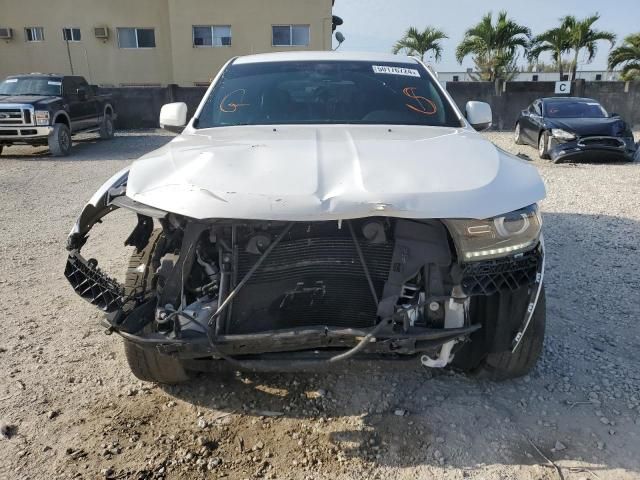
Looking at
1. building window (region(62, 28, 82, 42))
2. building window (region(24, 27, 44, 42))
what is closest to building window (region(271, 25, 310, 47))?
building window (region(62, 28, 82, 42))

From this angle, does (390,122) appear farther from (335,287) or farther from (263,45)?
(263,45)

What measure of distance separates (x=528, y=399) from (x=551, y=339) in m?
0.76

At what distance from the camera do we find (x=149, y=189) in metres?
2.44

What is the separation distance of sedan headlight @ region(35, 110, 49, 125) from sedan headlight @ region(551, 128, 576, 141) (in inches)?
429

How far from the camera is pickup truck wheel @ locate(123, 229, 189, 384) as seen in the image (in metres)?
2.73

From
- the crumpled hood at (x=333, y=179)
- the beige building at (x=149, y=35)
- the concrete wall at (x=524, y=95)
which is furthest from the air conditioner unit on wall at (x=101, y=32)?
the crumpled hood at (x=333, y=179)

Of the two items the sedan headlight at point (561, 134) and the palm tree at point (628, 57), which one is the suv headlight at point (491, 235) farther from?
the palm tree at point (628, 57)

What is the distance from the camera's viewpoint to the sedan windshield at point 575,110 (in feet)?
39.2

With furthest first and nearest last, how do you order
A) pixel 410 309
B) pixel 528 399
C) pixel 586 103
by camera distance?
pixel 586 103 → pixel 528 399 → pixel 410 309

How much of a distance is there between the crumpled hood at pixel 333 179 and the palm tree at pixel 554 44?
1078 inches

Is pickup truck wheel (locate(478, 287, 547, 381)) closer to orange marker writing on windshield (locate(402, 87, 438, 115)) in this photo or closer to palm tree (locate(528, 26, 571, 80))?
orange marker writing on windshield (locate(402, 87, 438, 115))

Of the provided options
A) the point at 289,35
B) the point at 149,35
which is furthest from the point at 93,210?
the point at 149,35

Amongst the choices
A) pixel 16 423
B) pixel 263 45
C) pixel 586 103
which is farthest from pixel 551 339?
pixel 263 45

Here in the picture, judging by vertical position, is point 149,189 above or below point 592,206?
above
